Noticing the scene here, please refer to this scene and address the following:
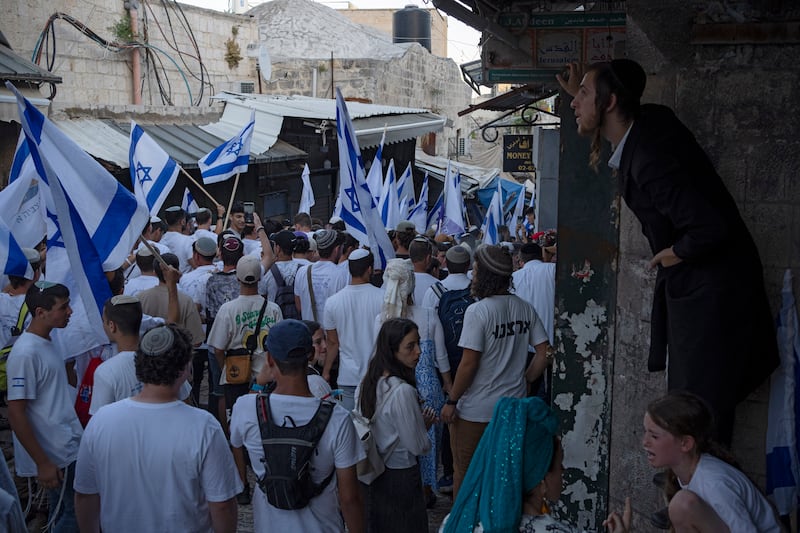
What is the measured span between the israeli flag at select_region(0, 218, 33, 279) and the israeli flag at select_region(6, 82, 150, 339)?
44 cm

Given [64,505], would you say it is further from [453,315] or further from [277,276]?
[277,276]

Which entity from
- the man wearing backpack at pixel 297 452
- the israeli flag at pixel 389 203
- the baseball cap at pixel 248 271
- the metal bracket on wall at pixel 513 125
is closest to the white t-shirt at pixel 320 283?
the baseball cap at pixel 248 271

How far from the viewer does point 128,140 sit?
1388cm

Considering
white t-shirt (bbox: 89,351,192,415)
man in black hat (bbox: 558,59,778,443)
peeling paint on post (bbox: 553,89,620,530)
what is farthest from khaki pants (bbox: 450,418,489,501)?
man in black hat (bbox: 558,59,778,443)

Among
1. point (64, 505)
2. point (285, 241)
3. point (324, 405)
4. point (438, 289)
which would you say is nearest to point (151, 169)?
point (285, 241)

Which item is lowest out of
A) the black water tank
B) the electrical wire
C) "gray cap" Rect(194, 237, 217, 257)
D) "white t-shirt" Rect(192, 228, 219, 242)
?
"white t-shirt" Rect(192, 228, 219, 242)

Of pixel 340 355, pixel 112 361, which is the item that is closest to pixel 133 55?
pixel 340 355

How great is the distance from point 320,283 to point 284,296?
40cm

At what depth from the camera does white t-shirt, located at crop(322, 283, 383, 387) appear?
6332 mm

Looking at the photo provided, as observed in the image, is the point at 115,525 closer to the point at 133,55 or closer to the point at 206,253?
the point at 206,253

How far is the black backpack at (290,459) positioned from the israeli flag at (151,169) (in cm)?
593

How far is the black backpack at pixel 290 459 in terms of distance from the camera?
3676mm

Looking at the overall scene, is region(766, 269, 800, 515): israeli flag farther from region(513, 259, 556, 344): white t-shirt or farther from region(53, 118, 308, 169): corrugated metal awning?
region(53, 118, 308, 169): corrugated metal awning

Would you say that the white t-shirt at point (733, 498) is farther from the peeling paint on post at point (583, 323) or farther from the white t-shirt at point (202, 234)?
the white t-shirt at point (202, 234)
